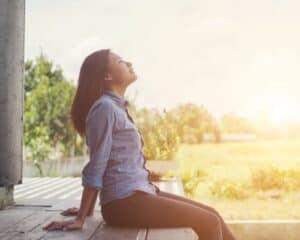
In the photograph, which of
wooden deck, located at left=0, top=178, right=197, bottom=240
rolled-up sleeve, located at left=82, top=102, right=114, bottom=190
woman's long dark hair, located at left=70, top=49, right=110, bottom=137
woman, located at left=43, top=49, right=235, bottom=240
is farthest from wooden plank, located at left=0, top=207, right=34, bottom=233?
woman's long dark hair, located at left=70, top=49, right=110, bottom=137

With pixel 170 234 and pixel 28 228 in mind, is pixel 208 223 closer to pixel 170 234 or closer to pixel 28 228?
pixel 170 234

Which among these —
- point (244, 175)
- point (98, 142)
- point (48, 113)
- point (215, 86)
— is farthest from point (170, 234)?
point (48, 113)

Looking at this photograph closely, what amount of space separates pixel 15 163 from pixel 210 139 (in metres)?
4.41

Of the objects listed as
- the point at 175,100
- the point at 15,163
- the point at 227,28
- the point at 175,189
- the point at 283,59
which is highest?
the point at 227,28

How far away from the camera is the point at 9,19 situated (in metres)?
3.22

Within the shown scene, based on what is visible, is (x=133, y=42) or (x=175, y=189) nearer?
(x=175, y=189)

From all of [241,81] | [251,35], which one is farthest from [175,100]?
[251,35]

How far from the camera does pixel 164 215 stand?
A: 206cm

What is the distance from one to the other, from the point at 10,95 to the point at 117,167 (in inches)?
53.1

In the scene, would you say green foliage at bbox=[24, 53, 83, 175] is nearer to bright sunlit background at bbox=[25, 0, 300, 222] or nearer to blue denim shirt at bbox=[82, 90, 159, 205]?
bright sunlit background at bbox=[25, 0, 300, 222]

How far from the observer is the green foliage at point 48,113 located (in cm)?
1151

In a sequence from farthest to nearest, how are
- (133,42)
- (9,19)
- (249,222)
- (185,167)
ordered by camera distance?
(133,42) → (185,167) → (249,222) → (9,19)

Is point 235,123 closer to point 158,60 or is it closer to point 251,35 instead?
point 251,35

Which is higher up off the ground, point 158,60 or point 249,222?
point 158,60
